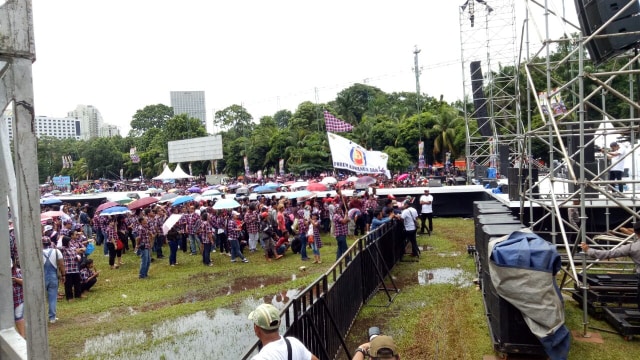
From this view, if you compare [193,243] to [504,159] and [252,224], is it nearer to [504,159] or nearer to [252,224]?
[252,224]

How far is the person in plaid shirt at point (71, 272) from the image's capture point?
34.6ft

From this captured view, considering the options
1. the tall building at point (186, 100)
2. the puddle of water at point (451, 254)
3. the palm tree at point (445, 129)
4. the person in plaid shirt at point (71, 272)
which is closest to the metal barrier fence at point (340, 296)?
the puddle of water at point (451, 254)

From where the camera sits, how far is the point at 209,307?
970 cm

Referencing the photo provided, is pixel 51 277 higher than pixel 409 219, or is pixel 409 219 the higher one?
pixel 409 219

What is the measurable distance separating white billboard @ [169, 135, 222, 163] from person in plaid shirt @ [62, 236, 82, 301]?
4278 centimetres

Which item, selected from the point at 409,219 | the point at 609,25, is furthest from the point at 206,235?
the point at 609,25

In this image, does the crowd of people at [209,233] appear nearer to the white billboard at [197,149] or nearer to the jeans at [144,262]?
the jeans at [144,262]

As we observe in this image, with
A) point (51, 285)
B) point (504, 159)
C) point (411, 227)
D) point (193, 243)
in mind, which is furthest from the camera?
point (504, 159)

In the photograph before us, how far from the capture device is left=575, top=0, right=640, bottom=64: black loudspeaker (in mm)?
6945

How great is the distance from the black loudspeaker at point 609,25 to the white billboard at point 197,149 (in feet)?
157

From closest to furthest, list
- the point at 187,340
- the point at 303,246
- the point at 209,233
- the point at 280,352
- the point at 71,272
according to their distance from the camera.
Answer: the point at 280,352 < the point at 187,340 < the point at 71,272 < the point at 209,233 < the point at 303,246

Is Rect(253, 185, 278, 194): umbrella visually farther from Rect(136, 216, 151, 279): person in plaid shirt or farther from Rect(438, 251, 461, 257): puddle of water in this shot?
Rect(438, 251, 461, 257): puddle of water

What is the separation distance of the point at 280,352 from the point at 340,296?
3.86m

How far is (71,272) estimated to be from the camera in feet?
35.6
